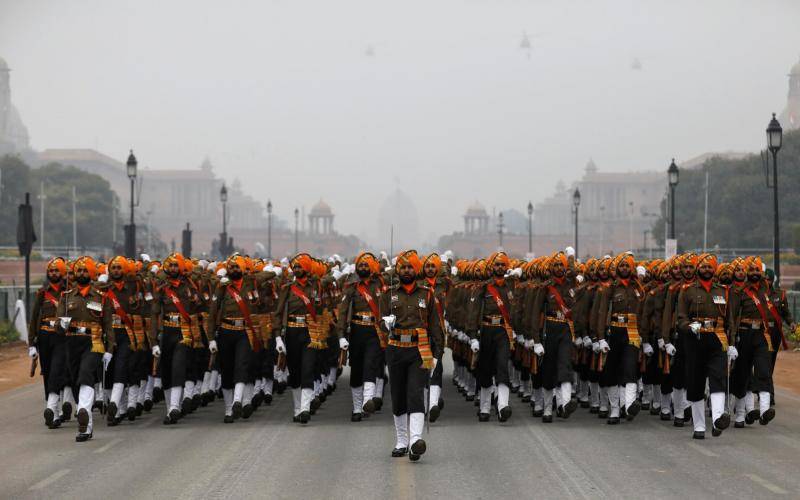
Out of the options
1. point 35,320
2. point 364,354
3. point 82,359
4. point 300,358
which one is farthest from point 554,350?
point 35,320

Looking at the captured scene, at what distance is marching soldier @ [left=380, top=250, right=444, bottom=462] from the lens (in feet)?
46.9

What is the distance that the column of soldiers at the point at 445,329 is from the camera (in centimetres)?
1633

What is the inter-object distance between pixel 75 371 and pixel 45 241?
99.8 meters

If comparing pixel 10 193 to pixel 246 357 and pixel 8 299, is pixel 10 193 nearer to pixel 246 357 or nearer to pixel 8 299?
pixel 8 299

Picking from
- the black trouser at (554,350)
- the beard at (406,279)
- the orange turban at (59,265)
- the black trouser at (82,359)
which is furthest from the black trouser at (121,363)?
the black trouser at (554,350)

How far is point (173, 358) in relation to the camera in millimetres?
17906

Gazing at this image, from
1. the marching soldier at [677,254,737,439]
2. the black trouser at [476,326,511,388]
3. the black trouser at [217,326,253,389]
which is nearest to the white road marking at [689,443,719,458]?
the marching soldier at [677,254,737,439]

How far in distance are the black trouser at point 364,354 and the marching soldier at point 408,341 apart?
126 inches

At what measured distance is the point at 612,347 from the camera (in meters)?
17.9

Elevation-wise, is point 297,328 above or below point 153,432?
above

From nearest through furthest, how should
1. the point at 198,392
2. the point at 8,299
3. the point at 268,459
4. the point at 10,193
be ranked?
the point at 268,459 < the point at 198,392 < the point at 8,299 < the point at 10,193

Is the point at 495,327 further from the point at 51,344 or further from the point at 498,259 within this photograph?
the point at 51,344

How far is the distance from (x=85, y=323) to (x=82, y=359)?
44 cm

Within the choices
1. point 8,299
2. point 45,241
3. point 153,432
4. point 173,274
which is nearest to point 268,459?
point 153,432
